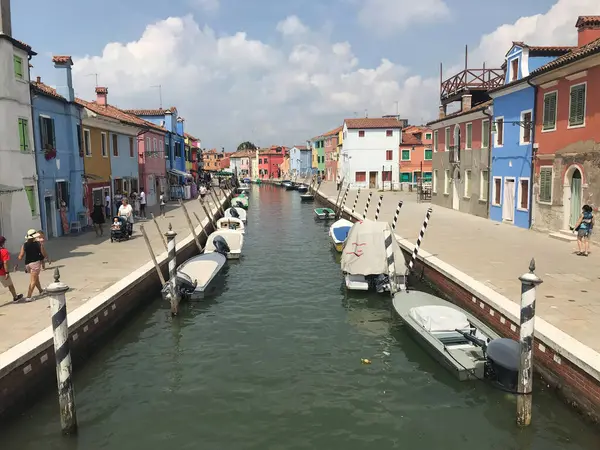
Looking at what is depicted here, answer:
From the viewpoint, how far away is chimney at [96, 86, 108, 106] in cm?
3503

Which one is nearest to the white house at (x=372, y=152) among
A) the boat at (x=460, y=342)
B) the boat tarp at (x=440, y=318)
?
the boat at (x=460, y=342)

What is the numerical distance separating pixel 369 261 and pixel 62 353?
946 centimetres

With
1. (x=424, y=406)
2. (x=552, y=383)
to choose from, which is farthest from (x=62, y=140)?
(x=552, y=383)

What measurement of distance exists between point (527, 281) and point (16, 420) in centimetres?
785

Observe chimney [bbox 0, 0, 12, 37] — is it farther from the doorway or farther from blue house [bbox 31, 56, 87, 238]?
the doorway

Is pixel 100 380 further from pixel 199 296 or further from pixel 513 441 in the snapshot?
pixel 513 441

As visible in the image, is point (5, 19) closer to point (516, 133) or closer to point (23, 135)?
point (23, 135)

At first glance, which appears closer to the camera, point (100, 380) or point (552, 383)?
point (552, 383)

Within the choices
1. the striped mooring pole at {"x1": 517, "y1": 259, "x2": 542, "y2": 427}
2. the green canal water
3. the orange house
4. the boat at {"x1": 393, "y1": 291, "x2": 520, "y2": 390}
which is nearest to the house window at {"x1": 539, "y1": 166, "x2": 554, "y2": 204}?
the green canal water

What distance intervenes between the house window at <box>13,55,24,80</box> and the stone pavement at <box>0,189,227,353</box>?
5.98 m

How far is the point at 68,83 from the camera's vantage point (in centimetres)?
2184

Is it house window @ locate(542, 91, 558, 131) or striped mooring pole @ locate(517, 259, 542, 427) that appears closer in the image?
striped mooring pole @ locate(517, 259, 542, 427)

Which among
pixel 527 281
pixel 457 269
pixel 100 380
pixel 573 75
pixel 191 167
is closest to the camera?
pixel 527 281

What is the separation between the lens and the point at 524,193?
2191 cm
